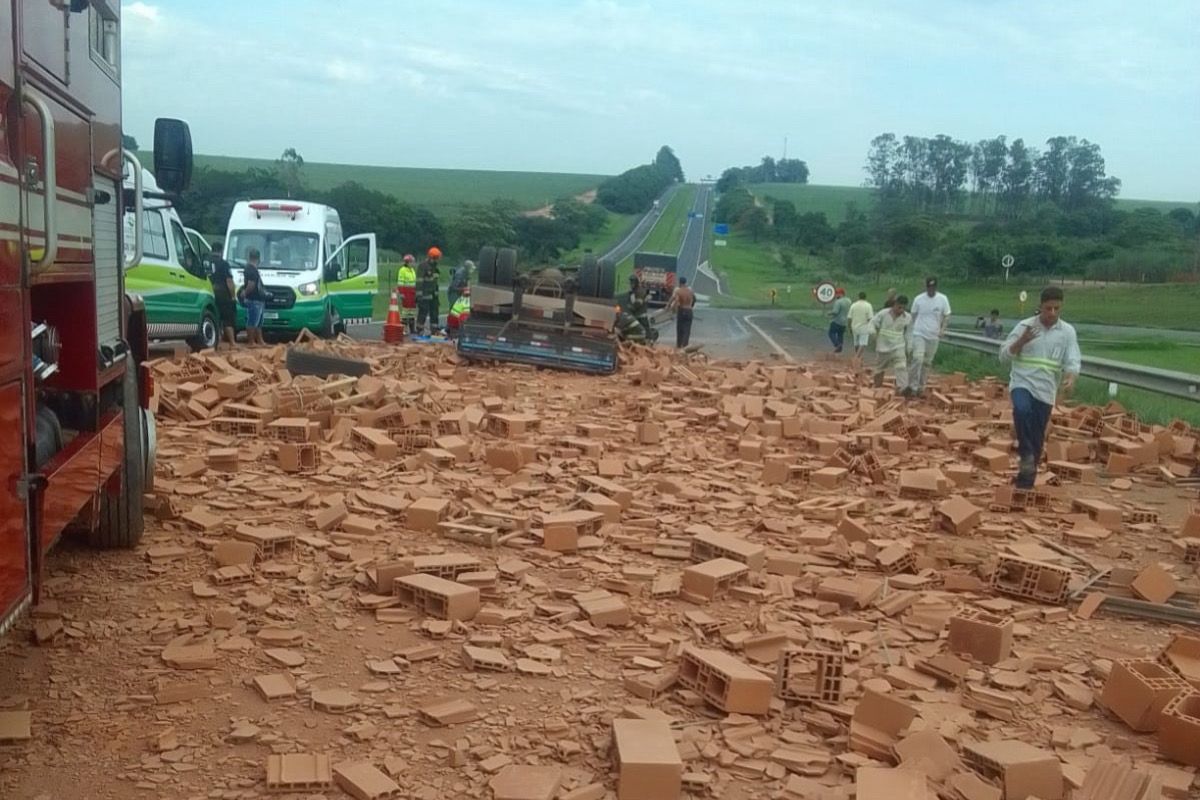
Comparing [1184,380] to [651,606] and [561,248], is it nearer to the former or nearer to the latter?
[651,606]

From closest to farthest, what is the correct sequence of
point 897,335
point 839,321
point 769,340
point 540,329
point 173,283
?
point 897,335 < point 173,283 < point 540,329 < point 839,321 < point 769,340

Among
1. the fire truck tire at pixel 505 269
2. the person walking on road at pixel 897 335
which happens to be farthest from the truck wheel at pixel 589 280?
the person walking on road at pixel 897 335

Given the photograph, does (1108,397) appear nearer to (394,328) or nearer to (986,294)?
(394,328)

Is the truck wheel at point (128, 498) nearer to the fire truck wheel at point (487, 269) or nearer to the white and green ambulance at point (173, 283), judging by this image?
the white and green ambulance at point (173, 283)

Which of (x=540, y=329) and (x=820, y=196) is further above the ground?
(x=820, y=196)

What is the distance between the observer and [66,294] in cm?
479

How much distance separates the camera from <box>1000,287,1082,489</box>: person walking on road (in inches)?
364

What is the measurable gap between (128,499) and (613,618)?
3053mm

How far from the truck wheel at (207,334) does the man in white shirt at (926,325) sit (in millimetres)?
11740

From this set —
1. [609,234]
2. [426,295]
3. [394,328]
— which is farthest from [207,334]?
[609,234]

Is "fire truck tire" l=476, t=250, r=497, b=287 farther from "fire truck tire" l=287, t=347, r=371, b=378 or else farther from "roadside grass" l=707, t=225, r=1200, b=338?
"roadside grass" l=707, t=225, r=1200, b=338

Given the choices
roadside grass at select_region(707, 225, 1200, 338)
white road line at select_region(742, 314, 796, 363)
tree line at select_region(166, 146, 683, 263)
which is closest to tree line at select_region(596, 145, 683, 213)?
roadside grass at select_region(707, 225, 1200, 338)

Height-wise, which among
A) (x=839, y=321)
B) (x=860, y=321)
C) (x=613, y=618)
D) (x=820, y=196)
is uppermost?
(x=820, y=196)

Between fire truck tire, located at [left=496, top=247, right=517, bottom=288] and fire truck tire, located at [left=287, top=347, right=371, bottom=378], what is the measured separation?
522 cm
